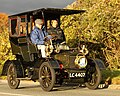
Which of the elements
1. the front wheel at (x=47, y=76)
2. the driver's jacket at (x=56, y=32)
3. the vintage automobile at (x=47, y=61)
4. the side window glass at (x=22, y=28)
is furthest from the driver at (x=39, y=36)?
the side window glass at (x=22, y=28)

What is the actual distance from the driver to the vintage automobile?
14 centimetres

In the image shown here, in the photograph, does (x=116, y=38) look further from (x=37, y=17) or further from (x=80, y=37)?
(x=37, y=17)

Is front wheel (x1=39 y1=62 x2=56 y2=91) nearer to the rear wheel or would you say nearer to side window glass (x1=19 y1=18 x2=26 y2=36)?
the rear wheel

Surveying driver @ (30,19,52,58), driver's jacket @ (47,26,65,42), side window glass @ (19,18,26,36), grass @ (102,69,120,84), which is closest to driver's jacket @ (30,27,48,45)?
driver @ (30,19,52,58)

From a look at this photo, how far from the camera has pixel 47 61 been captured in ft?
38.5

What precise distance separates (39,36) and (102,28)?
5.42m

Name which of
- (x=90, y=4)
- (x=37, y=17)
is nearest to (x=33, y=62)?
(x=37, y=17)

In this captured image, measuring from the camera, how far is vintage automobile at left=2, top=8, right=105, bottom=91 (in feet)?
38.6

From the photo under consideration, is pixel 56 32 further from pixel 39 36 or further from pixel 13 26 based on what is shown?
pixel 13 26

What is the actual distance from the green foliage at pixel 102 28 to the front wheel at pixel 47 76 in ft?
18.2

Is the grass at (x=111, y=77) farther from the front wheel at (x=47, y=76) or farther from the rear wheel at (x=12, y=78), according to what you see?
the rear wheel at (x=12, y=78)

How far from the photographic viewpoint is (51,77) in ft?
38.0

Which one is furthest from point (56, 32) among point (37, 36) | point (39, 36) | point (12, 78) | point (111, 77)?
point (111, 77)

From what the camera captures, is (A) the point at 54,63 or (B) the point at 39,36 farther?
Result: (B) the point at 39,36
